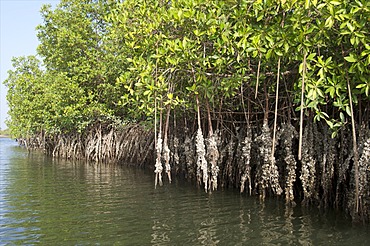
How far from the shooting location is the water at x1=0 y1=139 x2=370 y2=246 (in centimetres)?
513

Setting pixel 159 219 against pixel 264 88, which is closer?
pixel 159 219

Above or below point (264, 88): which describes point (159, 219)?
below

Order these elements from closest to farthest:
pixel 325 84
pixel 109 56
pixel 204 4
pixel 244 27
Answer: pixel 325 84, pixel 244 27, pixel 204 4, pixel 109 56

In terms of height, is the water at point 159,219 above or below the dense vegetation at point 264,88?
below

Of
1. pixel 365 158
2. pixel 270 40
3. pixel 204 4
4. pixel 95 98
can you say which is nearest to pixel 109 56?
pixel 95 98

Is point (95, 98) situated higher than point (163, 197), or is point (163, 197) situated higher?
point (95, 98)

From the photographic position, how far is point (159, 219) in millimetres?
6195

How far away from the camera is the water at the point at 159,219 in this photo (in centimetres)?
513

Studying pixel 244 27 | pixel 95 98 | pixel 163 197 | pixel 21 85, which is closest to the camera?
pixel 244 27

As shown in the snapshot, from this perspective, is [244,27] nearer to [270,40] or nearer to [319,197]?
[270,40]

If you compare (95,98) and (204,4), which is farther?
(95,98)

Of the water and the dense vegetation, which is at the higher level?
the dense vegetation

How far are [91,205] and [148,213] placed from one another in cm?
150

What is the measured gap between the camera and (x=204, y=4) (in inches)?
248
